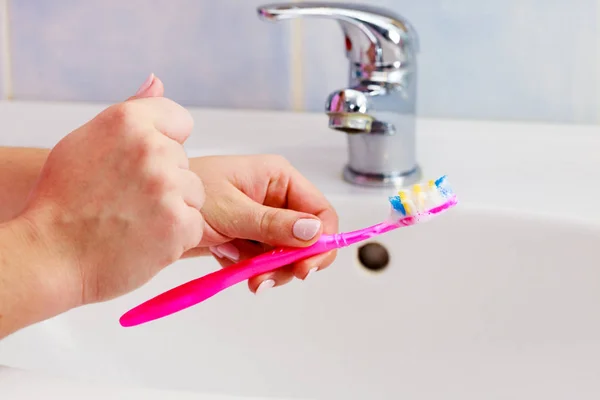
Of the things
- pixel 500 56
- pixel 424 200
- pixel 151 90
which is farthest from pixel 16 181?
pixel 500 56

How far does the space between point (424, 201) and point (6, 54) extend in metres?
0.44

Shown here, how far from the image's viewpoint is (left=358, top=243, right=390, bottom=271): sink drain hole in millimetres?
516

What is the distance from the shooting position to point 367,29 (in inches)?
19.2

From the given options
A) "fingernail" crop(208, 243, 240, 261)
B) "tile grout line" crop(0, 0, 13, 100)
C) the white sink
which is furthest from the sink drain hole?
"tile grout line" crop(0, 0, 13, 100)

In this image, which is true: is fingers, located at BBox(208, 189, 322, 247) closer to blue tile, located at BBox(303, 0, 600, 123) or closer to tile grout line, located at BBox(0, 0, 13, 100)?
blue tile, located at BBox(303, 0, 600, 123)

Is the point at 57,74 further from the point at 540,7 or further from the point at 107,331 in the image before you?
the point at 540,7

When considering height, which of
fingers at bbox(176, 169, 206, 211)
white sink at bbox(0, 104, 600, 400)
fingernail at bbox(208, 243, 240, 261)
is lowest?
white sink at bbox(0, 104, 600, 400)

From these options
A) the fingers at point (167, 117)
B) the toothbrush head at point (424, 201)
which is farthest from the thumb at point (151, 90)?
the toothbrush head at point (424, 201)

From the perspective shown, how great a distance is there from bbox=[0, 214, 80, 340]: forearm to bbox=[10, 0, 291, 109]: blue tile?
343 mm

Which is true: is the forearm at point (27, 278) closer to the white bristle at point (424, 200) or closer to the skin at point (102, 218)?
the skin at point (102, 218)

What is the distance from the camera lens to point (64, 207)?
30cm

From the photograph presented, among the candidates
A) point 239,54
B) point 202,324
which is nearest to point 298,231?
point 202,324

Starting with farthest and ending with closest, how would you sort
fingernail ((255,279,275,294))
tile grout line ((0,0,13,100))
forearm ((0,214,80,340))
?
1. tile grout line ((0,0,13,100))
2. fingernail ((255,279,275,294))
3. forearm ((0,214,80,340))

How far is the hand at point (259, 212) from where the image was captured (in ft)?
1.24
